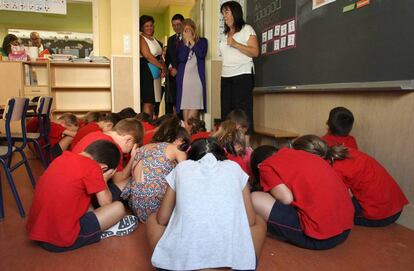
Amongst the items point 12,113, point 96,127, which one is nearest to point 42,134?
point 96,127

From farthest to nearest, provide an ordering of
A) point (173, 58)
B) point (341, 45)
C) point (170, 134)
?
point (173, 58) → point (341, 45) → point (170, 134)

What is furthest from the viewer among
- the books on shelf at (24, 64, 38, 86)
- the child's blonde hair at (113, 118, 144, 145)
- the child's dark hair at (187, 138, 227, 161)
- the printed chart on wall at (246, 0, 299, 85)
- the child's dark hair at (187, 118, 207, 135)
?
the books on shelf at (24, 64, 38, 86)

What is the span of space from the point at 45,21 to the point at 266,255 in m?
8.57

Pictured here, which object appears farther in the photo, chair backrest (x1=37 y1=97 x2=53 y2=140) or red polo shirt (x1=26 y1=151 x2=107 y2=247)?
chair backrest (x1=37 y1=97 x2=53 y2=140)

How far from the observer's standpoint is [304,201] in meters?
1.61

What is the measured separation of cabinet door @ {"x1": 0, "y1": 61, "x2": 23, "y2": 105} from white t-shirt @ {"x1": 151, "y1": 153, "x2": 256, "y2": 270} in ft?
15.5

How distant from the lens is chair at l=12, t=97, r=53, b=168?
116 inches

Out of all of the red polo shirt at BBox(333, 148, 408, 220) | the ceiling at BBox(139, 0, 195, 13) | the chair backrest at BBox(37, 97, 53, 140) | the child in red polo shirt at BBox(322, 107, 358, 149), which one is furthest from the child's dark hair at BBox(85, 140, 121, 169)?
the ceiling at BBox(139, 0, 195, 13)

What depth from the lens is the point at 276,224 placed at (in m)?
1.70

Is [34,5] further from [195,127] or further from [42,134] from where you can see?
[195,127]

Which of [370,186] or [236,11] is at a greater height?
[236,11]

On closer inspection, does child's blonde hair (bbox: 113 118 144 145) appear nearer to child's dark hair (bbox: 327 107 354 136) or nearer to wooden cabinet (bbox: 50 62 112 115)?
child's dark hair (bbox: 327 107 354 136)

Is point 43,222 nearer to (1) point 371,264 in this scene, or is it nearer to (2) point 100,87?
(1) point 371,264

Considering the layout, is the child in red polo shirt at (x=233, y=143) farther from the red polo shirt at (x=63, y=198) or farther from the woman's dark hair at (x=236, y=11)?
the woman's dark hair at (x=236, y=11)
